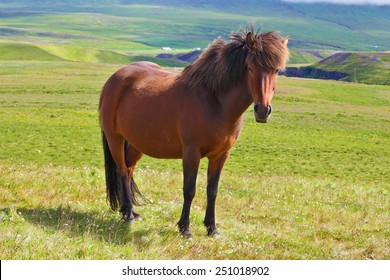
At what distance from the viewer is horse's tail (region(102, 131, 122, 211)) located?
1046cm

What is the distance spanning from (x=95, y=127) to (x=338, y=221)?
3036cm

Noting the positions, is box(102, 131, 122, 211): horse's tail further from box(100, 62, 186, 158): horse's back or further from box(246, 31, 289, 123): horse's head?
box(246, 31, 289, 123): horse's head

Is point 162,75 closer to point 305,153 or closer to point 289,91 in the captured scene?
point 305,153

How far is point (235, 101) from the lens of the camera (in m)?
8.61

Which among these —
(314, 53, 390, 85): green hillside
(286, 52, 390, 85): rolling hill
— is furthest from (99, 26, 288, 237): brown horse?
(286, 52, 390, 85): rolling hill

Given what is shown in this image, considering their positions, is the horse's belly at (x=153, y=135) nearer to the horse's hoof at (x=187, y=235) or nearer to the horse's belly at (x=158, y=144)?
the horse's belly at (x=158, y=144)

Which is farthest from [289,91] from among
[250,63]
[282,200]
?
[250,63]

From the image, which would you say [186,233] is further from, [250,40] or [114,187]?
[250,40]

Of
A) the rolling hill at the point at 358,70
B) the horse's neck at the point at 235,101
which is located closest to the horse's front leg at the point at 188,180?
the horse's neck at the point at 235,101

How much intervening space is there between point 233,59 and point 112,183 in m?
3.75

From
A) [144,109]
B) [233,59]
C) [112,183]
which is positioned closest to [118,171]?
[112,183]

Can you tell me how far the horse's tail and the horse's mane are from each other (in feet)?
8.34

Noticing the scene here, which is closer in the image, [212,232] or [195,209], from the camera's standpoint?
[212,232]

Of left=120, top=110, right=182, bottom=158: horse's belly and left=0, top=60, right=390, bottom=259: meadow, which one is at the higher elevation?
left=120, top=110, right=182, bottom=158: horse's belly
